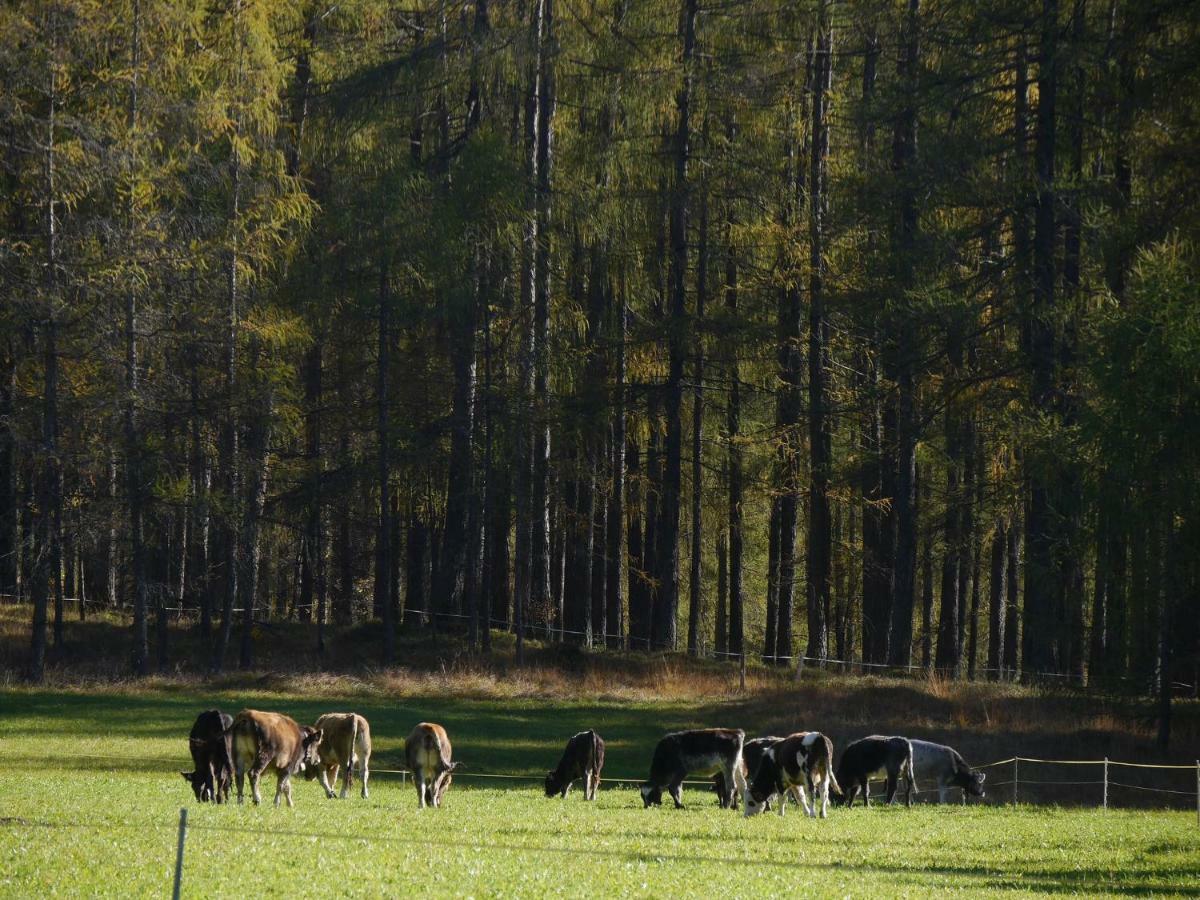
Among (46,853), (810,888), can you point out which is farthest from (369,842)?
(810,888)

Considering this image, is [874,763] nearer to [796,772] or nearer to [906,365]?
[796,772]

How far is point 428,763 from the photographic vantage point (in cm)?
2088

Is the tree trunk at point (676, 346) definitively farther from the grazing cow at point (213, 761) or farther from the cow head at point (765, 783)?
the grazing cow at point (213, 761)

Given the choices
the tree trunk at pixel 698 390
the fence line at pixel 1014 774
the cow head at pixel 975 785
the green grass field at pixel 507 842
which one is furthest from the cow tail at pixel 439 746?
the tree trunk at pixel 698 390

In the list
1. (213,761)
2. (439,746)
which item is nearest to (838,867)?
(439,746)

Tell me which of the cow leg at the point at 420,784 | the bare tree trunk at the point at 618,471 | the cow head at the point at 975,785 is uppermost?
the bare tree trunk at the point at 618,471

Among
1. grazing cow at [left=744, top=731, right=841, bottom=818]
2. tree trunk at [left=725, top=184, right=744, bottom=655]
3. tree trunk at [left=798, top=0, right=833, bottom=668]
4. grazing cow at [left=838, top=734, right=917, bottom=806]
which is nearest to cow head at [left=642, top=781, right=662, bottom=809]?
grazing cow at [left=744, top=731, right=841, bottom=818]

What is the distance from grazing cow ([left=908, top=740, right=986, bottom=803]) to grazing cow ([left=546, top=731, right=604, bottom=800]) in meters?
6.99

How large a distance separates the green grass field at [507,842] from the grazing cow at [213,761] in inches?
17.5

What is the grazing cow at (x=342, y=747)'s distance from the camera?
22.0 metres

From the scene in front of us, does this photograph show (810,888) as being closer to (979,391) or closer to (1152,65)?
(1152,65)

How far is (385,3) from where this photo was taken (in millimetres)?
48625

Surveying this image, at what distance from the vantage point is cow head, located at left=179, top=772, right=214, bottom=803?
771 inches

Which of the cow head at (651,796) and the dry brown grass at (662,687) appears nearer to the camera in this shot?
the cow head at (651,796)
